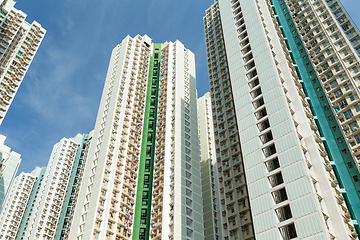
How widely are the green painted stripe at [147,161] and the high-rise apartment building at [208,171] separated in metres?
12.8

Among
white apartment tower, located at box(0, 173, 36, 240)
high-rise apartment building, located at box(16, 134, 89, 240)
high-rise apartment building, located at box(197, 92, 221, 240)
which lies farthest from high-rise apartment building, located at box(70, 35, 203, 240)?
white apartment tower, located at box(0, 173, 36, 240)

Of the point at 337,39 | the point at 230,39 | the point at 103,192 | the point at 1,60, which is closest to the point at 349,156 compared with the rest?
the point at 337,39

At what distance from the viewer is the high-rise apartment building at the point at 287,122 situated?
3606cm

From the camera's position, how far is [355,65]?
5338 cm

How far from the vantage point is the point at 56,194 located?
9375 centimetres

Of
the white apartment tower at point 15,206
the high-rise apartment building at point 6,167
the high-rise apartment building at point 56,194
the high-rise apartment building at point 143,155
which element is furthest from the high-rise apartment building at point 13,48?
the white apartment tower at point 15,206

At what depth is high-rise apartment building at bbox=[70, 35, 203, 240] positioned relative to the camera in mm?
56656

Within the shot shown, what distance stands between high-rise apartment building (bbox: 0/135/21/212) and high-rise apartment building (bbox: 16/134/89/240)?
41.1 feet

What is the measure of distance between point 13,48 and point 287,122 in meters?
58.4

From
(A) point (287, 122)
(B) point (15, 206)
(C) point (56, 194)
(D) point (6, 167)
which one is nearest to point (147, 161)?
(A) point (287, 122)

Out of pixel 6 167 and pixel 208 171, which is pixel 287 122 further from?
pixel 6 167

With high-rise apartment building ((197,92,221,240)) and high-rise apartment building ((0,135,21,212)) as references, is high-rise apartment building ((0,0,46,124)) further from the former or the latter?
high-rise apartment building ((197,92,221,240))

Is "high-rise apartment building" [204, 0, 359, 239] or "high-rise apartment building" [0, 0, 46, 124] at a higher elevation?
"high-rise apartment building" [0, 0, 46, 124]

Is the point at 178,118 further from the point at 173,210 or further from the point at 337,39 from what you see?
the point at 337,39
